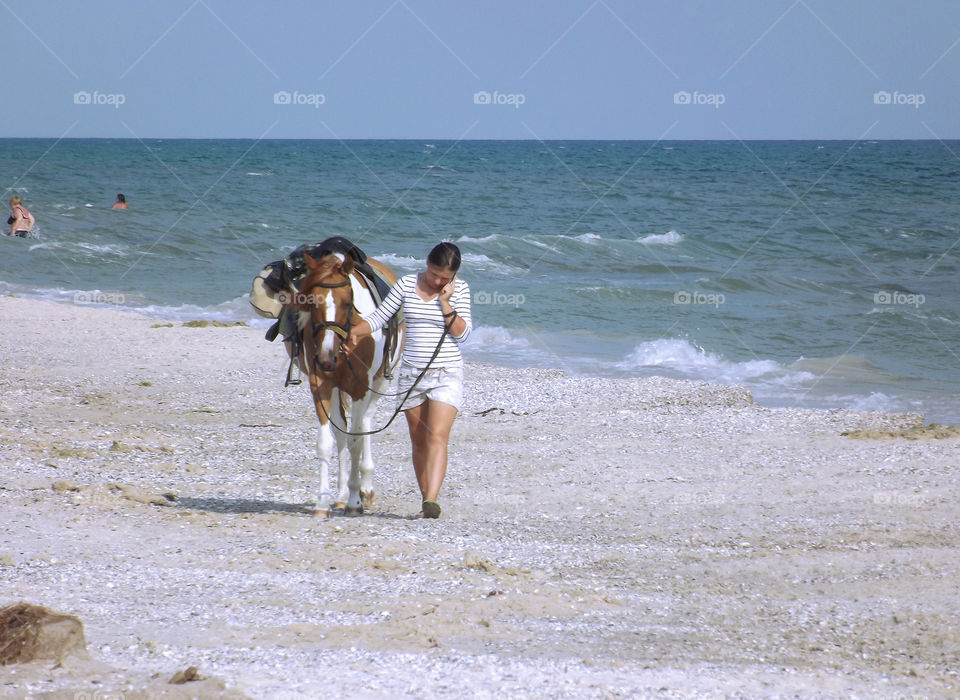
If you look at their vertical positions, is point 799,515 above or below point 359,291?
below

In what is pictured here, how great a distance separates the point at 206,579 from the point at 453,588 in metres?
1.40

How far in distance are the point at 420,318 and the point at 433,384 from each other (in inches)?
19.0

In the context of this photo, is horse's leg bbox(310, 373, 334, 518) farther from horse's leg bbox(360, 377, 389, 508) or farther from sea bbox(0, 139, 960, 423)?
sea bbox(0, 139, 960, 423)

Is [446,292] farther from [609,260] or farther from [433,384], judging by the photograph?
[609,260]

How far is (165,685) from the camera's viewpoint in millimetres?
4445

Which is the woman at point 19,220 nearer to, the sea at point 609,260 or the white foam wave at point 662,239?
the sea at point 609,260

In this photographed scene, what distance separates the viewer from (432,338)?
24.7 ft

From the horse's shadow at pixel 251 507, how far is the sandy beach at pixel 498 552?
0.15 feet

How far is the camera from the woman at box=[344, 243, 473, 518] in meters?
7.43

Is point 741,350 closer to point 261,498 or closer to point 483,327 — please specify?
point 483,327

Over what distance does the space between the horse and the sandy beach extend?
0.28 meters

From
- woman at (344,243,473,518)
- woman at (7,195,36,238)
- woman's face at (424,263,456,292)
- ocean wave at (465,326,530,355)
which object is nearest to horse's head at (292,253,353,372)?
woman at (344,243,473,518)

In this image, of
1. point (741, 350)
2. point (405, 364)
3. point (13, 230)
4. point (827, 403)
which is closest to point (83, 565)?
point (405, 364)

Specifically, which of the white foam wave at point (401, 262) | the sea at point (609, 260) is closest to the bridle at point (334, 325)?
the sea at point (609, 260)
